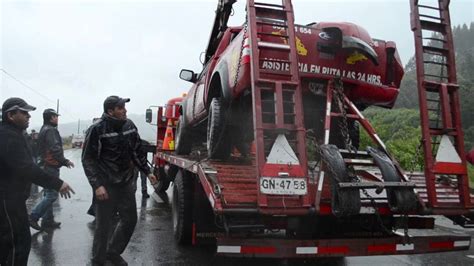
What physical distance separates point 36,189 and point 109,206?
723 centimetres

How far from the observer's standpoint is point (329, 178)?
3738mm

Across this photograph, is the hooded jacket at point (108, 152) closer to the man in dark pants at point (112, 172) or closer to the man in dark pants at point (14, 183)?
the man in dark pants at point (112, 172)

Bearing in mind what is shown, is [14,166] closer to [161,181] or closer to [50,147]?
[50,147]

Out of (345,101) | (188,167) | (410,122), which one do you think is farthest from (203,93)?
(410,122)

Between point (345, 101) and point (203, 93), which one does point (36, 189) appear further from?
point (345, 101)

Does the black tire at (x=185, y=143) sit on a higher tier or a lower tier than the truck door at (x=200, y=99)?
lower

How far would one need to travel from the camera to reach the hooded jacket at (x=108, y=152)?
470 centimetres

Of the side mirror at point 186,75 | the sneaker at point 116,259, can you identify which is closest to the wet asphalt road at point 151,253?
the sneaker at point 116,259

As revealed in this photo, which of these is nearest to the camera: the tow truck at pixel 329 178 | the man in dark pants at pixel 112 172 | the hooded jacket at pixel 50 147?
the tow truck at pixel 329 178

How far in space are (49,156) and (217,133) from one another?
3104 millimetres

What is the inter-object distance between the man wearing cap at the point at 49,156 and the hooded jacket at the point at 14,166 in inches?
122

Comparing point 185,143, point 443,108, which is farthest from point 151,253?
point 443,108

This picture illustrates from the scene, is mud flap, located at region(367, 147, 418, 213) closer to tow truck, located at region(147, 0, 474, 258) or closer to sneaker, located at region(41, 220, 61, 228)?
tow truck, located at region(147, 0, 474, 258)

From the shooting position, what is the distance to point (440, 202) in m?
3.90
